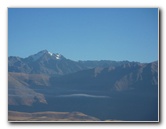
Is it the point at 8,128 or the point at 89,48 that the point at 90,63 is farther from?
the point at 8,128

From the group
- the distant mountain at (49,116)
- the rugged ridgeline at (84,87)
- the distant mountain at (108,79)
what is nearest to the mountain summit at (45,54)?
the rugged ridgeline at (84,87)

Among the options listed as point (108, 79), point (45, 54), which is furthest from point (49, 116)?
point (108, 79)

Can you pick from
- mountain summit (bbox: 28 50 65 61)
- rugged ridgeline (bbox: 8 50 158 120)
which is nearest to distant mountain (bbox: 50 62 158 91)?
rugged ridgeline (bbox: 8 50 158 120)

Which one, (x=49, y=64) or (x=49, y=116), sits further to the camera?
(x=49, y=64)

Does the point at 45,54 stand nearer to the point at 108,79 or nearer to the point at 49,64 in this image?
the point at 49,64

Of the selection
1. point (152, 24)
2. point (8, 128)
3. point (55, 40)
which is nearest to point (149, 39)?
point (152, 24)

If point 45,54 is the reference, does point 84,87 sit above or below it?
below

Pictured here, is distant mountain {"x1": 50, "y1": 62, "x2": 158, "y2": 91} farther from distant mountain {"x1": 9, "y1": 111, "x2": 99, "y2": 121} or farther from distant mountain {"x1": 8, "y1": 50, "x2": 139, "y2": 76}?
distant mountain {"x1": 9, "y1": 111, "x2": 99, "y2": 121}
